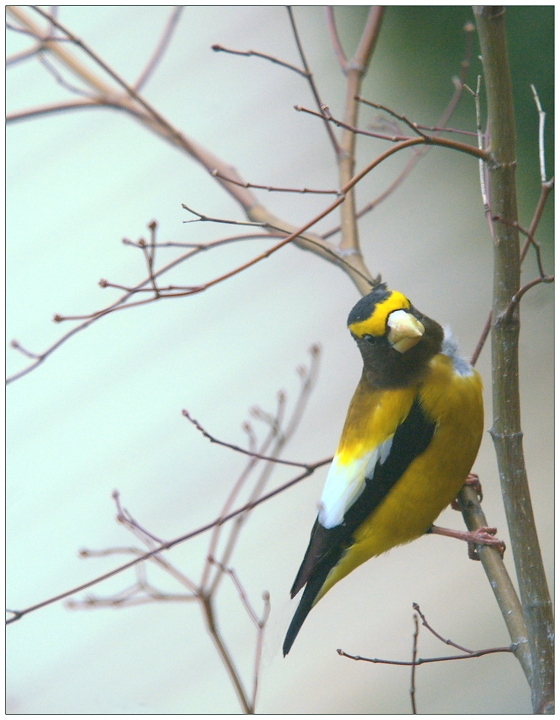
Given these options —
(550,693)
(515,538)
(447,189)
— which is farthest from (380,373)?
(447,189)

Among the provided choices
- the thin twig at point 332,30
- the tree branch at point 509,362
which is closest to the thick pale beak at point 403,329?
the tree branch at point 509,362

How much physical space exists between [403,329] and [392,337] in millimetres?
32

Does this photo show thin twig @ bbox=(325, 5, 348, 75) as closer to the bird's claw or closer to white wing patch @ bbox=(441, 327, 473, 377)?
white wing patch @ bbox=(441, 327, 473, 377)

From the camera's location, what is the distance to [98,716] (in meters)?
1.18

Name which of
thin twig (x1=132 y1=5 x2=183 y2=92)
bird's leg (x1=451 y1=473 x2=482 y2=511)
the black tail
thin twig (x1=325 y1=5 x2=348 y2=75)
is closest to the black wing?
the black tail

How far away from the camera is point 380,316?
3.23 feet

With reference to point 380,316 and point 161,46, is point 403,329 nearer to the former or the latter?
point 380,316

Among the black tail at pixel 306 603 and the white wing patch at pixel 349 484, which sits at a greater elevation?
the white wing patch at pixel 349 484

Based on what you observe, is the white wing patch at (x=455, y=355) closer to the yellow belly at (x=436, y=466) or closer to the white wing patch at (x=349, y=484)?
the yellow belly at (x=436, y=466)

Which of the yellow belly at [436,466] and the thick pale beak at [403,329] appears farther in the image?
the yellow belly at [436,466]

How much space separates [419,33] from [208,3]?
1.44 feet

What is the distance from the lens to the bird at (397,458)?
1.10 meters

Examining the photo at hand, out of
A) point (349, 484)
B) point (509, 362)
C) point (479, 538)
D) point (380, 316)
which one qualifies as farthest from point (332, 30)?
point (479, 538)

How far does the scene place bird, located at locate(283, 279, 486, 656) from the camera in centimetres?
110
